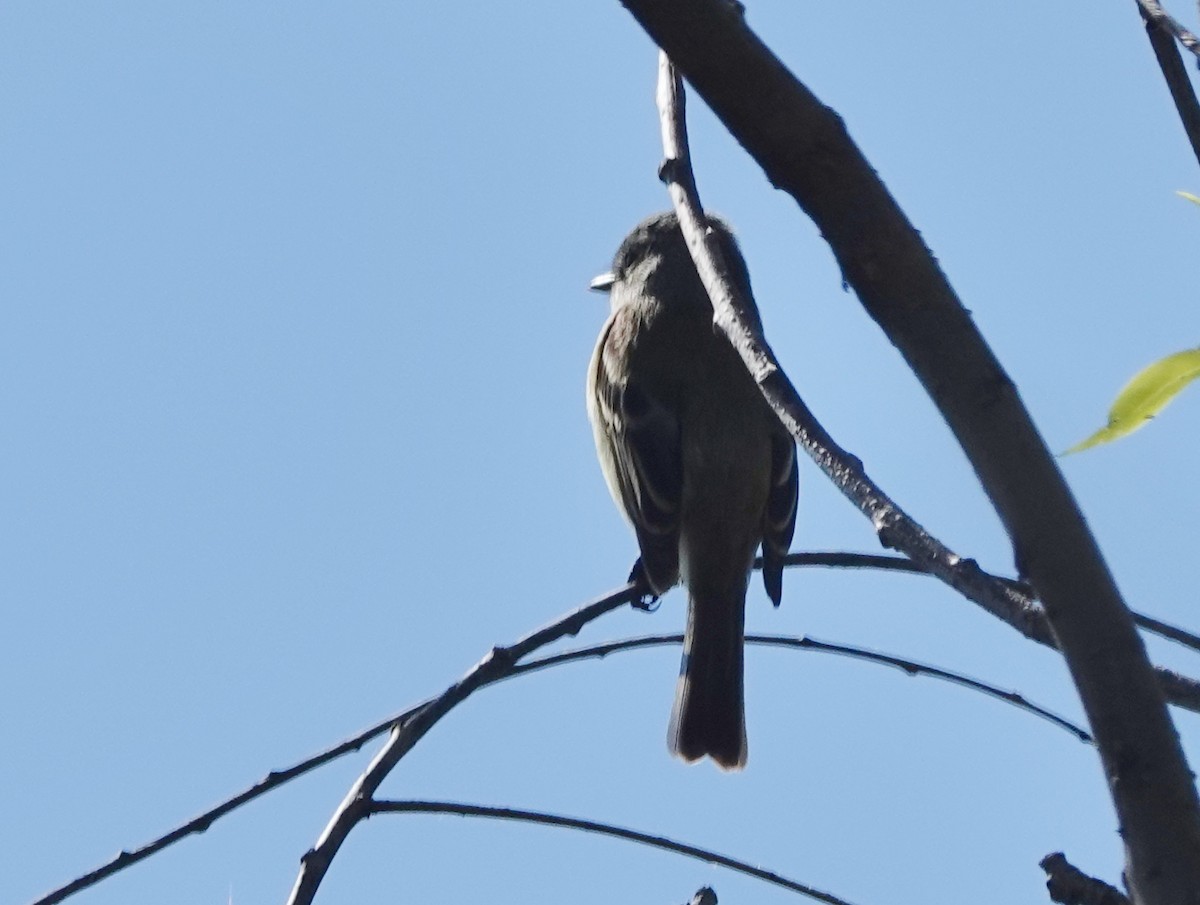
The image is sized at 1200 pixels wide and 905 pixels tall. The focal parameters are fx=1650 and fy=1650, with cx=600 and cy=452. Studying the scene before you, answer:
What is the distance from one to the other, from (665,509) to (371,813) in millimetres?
3416

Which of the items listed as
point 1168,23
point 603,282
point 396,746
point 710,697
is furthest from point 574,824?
point 603,282

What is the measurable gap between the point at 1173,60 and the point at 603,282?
5.98 metres

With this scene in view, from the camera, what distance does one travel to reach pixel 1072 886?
1.68 m

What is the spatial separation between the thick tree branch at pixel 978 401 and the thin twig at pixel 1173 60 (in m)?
0.57

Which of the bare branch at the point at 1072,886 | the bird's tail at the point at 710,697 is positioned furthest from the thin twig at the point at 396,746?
the bird's tail at the point at 710,697

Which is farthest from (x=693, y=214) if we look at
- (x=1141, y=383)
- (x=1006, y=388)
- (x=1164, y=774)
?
(x=1164, y=774)

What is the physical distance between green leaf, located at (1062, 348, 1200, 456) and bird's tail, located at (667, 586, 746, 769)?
3879 mm

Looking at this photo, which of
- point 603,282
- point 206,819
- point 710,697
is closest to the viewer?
point 206,819

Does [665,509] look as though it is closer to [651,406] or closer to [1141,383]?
[651,406]

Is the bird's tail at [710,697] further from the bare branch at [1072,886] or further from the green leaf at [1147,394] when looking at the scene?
the bare branch at [1072,886]

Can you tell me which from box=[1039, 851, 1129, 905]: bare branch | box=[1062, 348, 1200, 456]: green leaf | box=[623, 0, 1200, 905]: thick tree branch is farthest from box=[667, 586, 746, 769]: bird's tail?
box=[623, 0, 1200, 905]: thick tree branch

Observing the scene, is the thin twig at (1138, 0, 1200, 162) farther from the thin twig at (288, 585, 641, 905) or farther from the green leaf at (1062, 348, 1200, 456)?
the thin twig at (288, 585, 641, 905)

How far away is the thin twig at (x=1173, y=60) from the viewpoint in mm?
2051

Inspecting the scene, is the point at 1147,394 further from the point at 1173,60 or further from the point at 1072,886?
the point at 1072,886
